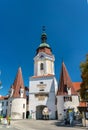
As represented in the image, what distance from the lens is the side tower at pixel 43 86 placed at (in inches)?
1822

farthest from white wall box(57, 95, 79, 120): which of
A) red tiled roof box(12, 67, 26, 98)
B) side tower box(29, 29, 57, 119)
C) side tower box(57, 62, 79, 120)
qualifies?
red tiled roof box(12, 67, 26, 98)

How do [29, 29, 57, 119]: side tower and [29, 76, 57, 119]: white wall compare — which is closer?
[29, 76, 57, 119]: white wall

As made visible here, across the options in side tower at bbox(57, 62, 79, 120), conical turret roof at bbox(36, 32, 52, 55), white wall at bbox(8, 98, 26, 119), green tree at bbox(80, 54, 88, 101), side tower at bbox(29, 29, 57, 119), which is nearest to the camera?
green tree at bbox(80, 54, 88, 101)

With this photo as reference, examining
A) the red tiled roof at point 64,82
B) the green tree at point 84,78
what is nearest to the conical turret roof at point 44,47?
the red tiled roof at point 64,82

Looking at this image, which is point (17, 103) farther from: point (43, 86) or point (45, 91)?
point (43, 86)

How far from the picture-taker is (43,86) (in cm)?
4822

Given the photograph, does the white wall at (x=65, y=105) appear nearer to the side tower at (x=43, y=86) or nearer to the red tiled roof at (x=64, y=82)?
the red tiled roof at (x=64, y=82)

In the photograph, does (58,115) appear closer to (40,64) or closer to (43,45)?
(40,64)

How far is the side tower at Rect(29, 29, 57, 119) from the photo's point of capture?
152 ft

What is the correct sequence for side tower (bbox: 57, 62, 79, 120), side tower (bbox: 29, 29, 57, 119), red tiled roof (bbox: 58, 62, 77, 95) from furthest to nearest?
side tower (bbox: 29, 29, 57, 119) → red tiled roof (bbox: 58, 62, 77, 95) → side tower (bbox: 57, 62, 79, 120)

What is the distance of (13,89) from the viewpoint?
1913 inches

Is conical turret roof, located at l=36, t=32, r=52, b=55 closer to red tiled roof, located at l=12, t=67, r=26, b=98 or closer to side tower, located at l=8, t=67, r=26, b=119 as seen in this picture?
red tiled roof, located at l=12, t=67, r=26, b=98

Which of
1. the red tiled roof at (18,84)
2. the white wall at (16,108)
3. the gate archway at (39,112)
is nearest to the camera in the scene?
the white wall at (16,108)

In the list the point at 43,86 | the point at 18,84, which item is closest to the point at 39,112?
the point at 43,86
